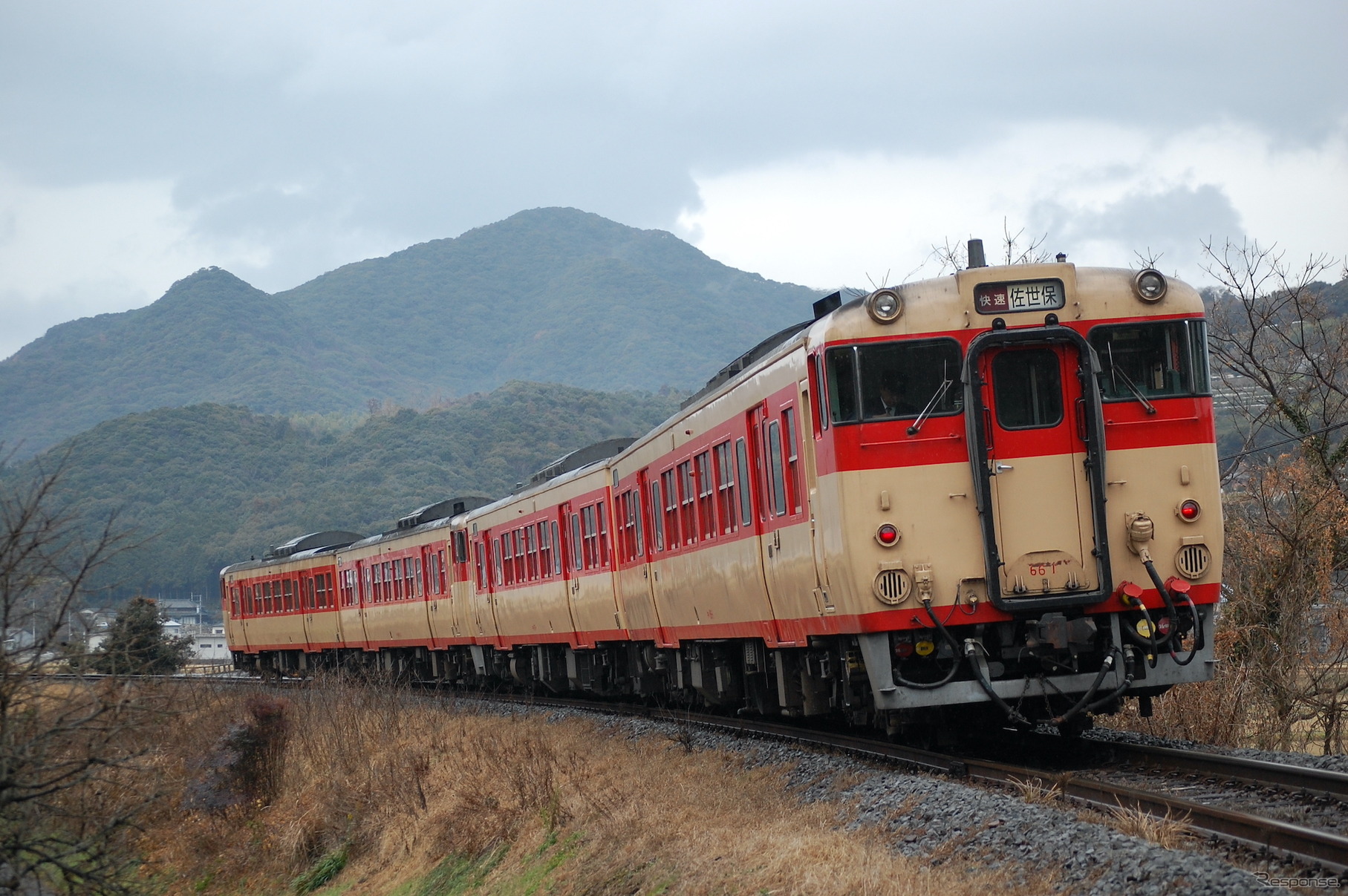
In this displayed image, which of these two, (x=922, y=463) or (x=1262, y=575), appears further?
(x=1262, y=575)

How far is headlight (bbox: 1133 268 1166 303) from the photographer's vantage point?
964 cm

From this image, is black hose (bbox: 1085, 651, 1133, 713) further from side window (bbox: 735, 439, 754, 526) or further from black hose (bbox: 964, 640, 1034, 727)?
side window (bbox: 735, 439, 754, 526)

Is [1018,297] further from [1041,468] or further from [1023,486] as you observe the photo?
[1023,486]

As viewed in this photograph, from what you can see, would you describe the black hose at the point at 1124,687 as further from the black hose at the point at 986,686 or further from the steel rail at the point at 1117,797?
the steel rail at the point at 1117,797

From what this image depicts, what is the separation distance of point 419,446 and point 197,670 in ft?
202

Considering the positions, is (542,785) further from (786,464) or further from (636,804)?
(786,464)

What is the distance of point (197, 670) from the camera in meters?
51.6

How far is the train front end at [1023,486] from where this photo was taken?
9312 mm

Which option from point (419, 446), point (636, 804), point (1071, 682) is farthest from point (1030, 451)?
point (419, 446)

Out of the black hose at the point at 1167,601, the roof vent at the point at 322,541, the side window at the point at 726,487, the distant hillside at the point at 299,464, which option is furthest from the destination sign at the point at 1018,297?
the distant hillside at the point at 299,464

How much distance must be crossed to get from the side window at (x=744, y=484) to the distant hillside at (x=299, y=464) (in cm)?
8261

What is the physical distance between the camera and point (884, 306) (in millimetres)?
9602

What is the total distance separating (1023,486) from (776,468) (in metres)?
2.24

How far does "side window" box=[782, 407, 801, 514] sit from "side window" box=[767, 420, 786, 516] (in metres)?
0.15
